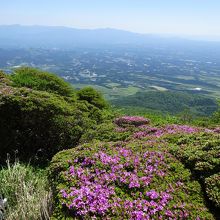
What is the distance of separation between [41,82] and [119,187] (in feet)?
54.2

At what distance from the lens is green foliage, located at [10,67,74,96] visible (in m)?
21.1

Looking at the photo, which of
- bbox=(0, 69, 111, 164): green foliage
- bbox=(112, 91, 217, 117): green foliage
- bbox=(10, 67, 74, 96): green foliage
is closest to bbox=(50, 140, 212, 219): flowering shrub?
bbox=(0, 69, 111, 164): green foliage

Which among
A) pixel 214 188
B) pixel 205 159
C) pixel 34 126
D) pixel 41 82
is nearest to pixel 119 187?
pixel 214 188

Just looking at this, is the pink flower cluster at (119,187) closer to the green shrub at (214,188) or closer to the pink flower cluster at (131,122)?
the green shrub at (214,188)

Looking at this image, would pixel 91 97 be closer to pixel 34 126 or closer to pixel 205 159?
pixel 34 126

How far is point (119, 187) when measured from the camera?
6.19m

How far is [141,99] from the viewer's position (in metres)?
140

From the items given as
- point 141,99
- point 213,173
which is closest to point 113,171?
point 213,173

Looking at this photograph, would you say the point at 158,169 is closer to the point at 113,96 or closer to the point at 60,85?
the point at 60,85

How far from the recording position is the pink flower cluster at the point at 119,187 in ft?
18.3

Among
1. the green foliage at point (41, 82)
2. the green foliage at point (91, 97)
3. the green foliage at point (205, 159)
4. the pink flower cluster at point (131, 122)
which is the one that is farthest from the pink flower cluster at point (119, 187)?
the green foliage at point (91, 97)

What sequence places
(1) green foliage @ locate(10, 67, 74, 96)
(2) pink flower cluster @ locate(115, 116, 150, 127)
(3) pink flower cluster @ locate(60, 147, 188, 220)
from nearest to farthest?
(3) pink flower cluster @ locate(60, 147, 188, 220)
(2) pink flower cluster @ locate(115, 116, 150, 127)
(1) green foliage @ locate(10, 67, 74, 96)

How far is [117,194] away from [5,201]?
2.78m

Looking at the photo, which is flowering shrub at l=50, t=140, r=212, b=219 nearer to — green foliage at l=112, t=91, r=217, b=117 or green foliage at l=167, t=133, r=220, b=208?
green foliage at l=167, t=133, r=220, b=208
